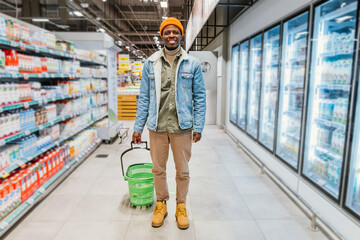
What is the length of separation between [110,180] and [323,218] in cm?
279

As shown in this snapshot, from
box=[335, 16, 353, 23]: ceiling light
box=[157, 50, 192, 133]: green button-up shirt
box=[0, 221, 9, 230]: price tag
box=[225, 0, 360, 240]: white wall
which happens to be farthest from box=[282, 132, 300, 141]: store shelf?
box=[0, 221, 9, 230]: price tag

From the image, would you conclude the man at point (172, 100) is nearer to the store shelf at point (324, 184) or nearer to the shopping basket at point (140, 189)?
the shopping basket at point (140, 189)

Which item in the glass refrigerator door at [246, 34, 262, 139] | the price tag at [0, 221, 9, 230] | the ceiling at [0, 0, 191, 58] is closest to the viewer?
the price tag at [0, 221, 9, 230]

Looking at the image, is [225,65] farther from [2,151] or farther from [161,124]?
[2,151]

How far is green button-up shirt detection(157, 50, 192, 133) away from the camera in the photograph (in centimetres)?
253

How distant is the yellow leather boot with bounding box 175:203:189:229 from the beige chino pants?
0.06 metres

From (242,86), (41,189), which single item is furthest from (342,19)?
(41,189)

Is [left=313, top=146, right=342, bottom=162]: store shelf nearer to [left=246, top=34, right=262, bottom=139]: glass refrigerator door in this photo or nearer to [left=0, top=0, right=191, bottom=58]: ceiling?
[left=246, top=34, right=262, bottom=139]: glass refrigerator door

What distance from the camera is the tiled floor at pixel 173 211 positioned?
259 cm

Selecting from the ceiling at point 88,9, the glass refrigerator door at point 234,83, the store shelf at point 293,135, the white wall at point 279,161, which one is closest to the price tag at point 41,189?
A: the white wall at point 279,161

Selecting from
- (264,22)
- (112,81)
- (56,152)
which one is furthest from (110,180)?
(264,22)

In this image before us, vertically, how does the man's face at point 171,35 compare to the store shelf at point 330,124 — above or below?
above

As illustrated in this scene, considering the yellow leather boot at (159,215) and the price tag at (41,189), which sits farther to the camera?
the price tag at (41,189)

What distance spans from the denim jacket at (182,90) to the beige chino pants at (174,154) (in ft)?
0.41
